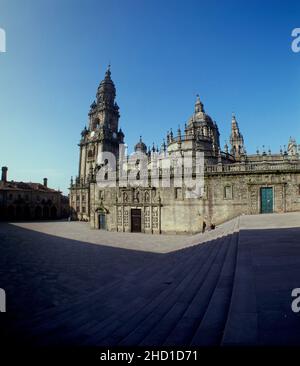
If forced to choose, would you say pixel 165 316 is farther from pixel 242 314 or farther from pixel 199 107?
pixel 199 107

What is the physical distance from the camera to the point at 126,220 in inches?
1192

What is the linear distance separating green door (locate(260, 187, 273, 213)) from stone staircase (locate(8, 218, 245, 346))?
19.3 m

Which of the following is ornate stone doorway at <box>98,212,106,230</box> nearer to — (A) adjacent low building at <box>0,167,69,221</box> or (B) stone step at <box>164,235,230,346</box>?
(B) stone step at <box>164,235,230,346</box>

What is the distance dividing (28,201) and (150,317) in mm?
57181

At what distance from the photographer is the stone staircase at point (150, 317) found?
3384 mm

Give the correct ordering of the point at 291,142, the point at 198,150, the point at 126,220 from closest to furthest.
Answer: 1. the point at 126,220
2. the point at 198,150
3. the point at 291,142

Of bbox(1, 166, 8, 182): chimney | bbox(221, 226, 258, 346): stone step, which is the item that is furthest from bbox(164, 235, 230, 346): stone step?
bbox(1, 166, 8, 182): chimney

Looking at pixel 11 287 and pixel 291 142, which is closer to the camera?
pixel 11 287

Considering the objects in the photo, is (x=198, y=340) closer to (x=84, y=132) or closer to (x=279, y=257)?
(x=279, y=257)

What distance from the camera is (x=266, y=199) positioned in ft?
78.0

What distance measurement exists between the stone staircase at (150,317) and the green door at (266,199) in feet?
63.4

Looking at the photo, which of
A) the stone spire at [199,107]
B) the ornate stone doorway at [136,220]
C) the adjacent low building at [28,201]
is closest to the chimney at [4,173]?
the adjacent low building at [28,201]

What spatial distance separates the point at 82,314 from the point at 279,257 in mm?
5715
